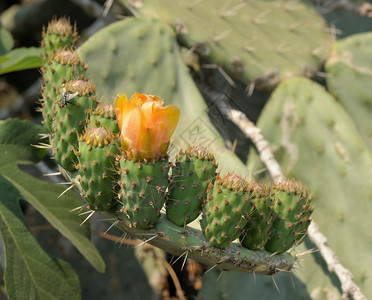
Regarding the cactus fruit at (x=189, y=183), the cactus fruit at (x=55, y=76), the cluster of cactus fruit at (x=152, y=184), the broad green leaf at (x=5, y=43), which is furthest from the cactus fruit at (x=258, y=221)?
the broad green leaf at (x=5, y=43)

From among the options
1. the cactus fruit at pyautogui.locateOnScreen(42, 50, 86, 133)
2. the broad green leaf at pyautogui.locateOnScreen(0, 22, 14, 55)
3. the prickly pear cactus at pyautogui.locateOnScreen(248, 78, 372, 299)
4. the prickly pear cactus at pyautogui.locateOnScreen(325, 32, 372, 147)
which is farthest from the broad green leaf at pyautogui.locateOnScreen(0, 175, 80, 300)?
the prickly pear cactus at pyautogui.locateOnScreen(325, 32, 372, 147)

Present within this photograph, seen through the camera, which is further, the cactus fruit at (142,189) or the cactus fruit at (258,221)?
the cactus fruit at (258,221)

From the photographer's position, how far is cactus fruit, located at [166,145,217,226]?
3.57 feet

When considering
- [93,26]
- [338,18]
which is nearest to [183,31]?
[93,26]

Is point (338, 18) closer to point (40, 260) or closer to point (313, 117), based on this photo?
point (313, 117)

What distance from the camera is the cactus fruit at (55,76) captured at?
1188 mm

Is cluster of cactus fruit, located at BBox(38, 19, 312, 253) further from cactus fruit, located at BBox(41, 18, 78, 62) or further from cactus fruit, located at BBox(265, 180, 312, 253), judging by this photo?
cactus fruit, located at BBox(41, 18, 78, 62)

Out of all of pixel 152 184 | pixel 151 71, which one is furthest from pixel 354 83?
pixel 152 184

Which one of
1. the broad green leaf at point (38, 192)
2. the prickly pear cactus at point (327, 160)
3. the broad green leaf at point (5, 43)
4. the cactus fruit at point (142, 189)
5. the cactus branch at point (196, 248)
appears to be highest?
the cactus fruit at point (142, 189)

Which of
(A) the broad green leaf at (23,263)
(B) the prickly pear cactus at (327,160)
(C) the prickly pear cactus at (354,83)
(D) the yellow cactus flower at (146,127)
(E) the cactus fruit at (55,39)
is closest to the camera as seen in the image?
(D) the yellow cactus flower at (146,127)

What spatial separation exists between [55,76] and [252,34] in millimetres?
1085

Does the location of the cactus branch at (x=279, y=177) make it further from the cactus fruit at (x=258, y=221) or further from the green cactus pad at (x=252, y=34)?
the cactus fruit at (x=258, y=221)

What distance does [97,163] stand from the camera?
1.03 meters

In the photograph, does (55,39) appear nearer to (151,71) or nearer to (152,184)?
(151,71)
